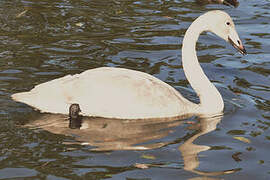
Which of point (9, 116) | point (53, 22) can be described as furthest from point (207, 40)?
point (9, 116)

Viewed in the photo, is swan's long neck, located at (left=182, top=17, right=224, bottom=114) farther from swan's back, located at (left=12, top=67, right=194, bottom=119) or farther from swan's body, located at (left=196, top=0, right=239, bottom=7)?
swan's body, located at (left=196, top=0, right=239, bottom=7)

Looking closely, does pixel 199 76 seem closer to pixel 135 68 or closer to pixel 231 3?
pixel 135 68

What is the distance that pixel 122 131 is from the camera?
27.7 ft

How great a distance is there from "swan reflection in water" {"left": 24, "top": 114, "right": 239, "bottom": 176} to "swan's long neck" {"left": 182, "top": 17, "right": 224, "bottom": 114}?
20 centimetres

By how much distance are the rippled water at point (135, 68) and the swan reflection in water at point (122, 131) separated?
13mm

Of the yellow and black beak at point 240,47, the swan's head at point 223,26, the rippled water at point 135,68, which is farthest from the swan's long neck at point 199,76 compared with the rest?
the yellow and black beak at point 240,47

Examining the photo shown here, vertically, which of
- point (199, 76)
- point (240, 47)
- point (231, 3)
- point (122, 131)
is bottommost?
point (122, 131)

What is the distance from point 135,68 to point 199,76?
1972 mm

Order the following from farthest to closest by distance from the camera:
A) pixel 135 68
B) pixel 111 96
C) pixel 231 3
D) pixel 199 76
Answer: pixel 231 3
pixel 135 68
pixel 199 76
pixel 111 96

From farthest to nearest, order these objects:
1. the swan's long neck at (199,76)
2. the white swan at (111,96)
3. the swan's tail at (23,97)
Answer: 1. the swan's long neck at (199,76)
2. the swan's tail at (23,97)
3. the white swan at (111,96)

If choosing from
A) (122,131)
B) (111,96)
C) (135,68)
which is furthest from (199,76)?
(135,68)

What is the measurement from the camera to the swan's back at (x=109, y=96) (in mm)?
8672

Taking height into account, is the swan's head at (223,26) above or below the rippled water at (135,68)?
above

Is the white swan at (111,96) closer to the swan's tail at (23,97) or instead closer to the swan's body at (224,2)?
the swan's tail at (23,97)
